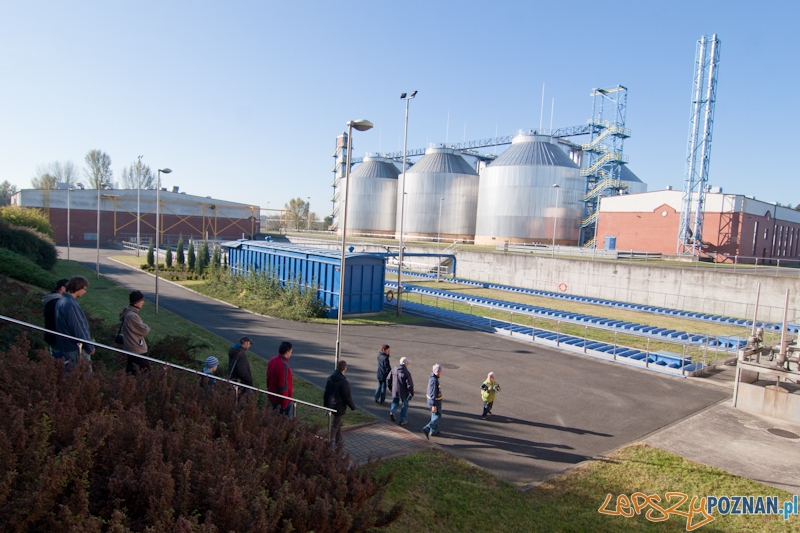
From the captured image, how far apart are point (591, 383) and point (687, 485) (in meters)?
6.08

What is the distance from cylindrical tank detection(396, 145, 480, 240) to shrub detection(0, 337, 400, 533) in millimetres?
59743

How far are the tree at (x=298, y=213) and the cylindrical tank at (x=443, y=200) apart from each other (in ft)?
151

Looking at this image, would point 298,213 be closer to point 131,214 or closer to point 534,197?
point 131,214

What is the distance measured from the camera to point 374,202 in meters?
75.1

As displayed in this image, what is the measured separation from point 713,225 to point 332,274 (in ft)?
115

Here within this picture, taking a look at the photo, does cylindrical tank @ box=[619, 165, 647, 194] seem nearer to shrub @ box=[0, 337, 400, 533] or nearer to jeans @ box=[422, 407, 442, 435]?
jeans @ box=[422, 407, 442, 435]

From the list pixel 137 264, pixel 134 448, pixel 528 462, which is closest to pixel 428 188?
pixel 137 264

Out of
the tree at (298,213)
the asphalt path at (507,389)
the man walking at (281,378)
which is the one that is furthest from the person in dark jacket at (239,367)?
the tree at (298,213)

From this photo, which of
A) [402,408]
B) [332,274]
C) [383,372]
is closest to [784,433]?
[402,408]

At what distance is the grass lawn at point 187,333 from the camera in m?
10.9

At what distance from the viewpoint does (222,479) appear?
4523 millimetres

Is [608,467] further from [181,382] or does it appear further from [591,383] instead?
[181,382]

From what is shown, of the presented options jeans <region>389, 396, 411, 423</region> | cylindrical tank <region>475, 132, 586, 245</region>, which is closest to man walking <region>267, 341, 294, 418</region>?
jeans <region>389, 396, 411, 423</region>

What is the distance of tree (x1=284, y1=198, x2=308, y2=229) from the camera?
111438mm
